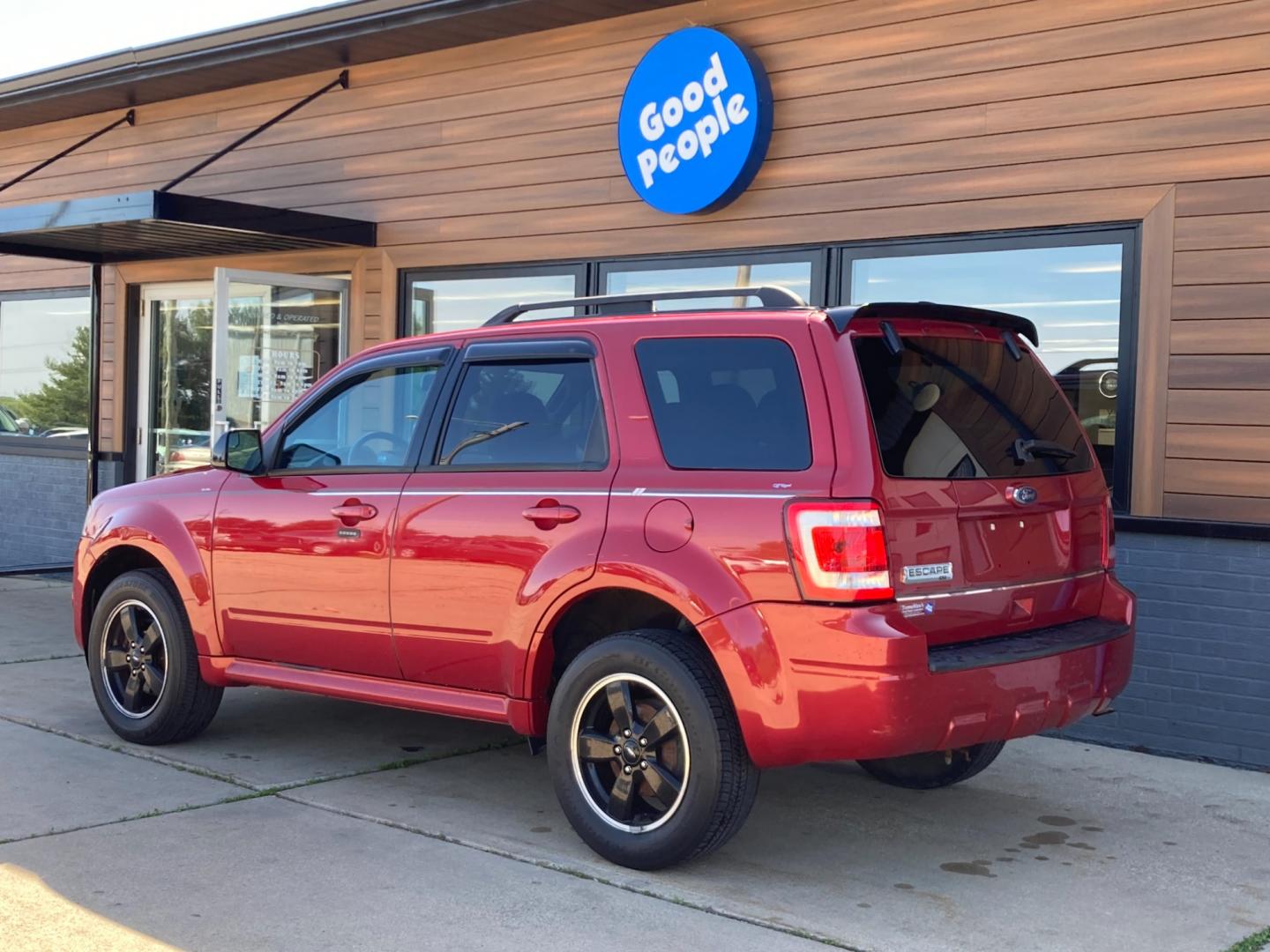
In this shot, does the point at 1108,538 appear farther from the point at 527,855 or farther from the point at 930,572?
the point at 527,855

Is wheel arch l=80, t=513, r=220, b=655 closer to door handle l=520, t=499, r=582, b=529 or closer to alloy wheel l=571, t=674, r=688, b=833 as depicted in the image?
door handle l=520, t=499, r=582, b=529

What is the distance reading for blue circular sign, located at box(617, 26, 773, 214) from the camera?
28.5ft

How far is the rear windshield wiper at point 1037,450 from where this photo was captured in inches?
203

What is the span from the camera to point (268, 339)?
1096cm

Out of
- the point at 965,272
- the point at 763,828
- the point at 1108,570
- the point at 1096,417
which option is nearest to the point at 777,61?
the point at 965,272

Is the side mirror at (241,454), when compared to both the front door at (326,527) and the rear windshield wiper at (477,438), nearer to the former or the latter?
the front door at (326,527)

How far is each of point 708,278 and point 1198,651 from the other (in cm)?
376

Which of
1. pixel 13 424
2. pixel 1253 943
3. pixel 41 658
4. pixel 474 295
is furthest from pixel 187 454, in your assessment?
pixel 1253 943

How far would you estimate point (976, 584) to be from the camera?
4836mm

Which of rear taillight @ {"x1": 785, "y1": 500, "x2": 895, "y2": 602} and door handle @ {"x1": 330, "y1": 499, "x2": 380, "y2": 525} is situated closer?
rear taillight @ {"x1": 785, "y1": 500, "x2": 895, "y2": 602}

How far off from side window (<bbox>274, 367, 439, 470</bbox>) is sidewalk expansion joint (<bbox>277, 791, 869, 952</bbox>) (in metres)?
1.38

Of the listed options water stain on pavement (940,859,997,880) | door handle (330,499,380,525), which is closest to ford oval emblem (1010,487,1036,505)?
water stain on pavement (940,859,997,880)

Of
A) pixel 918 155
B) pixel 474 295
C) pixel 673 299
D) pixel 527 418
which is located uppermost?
pixel 918 155

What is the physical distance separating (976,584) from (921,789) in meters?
1.68
